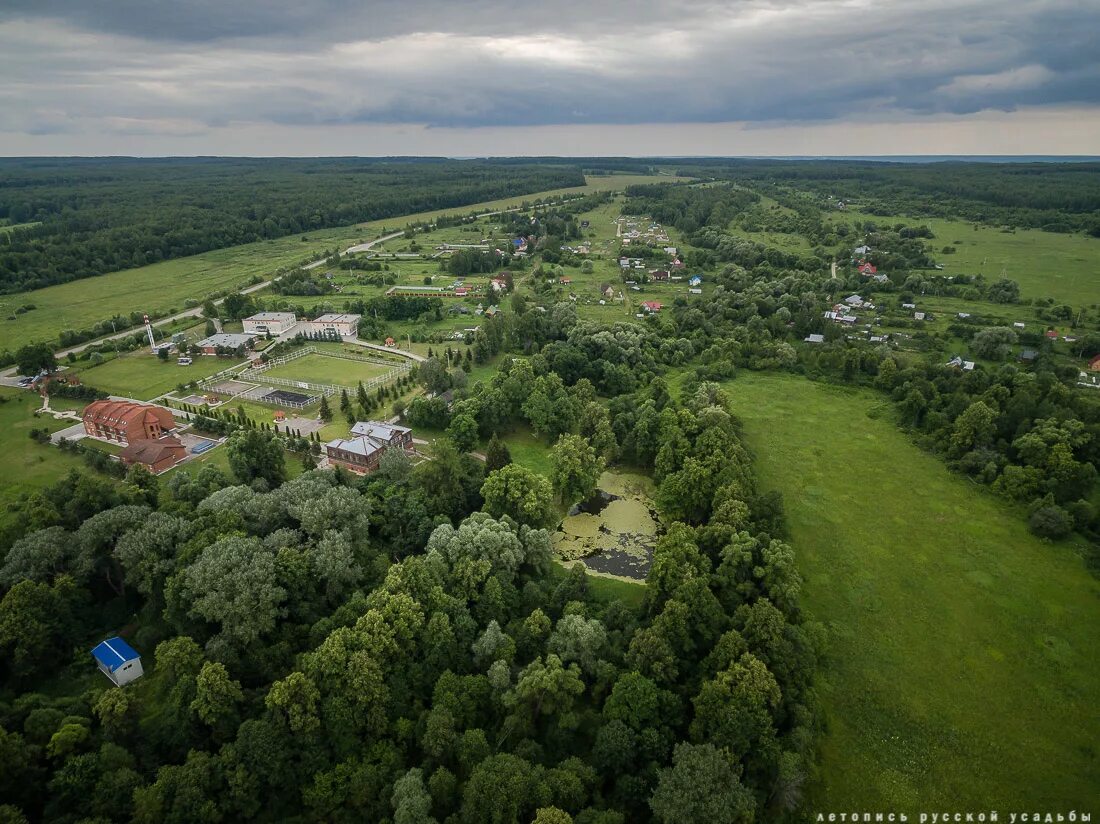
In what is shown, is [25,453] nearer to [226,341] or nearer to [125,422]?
[125,422]

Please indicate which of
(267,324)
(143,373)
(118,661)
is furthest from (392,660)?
(267,324)

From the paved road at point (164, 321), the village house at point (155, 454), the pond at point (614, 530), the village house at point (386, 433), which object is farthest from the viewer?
the paved road at point (164, 321)

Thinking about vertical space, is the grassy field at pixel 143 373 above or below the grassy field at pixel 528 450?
above

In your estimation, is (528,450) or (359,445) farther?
(528,450)

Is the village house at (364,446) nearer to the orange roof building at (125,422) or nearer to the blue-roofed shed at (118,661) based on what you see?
the orange roof building at (125,422)

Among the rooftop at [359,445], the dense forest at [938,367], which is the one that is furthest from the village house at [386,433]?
the dense forest at [938,367]

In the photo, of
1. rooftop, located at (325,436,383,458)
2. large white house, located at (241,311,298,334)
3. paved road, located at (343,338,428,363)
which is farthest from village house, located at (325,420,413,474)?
large white house, located at (241,311,298,334)
